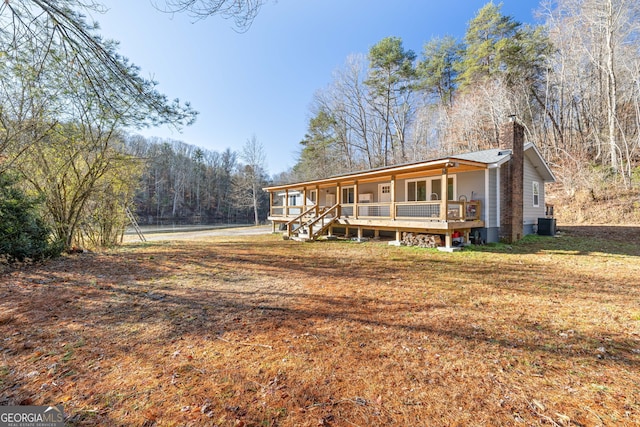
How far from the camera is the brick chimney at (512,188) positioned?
10.4m

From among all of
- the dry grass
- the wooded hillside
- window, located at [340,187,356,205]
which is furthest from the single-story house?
the wooded hillside

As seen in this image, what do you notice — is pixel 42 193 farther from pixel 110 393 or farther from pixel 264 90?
pixel 264 90

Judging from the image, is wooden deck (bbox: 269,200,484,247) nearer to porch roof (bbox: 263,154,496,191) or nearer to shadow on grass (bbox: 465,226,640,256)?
shadow on grass (bbox: 465,226,640,256)

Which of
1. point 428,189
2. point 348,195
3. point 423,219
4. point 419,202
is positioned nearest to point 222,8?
point 419,202

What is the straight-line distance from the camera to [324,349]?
275 cm

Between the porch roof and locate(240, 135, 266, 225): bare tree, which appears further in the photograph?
locate(240, 135, 266, 225): bare tree

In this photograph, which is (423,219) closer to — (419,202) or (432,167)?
(419,202)

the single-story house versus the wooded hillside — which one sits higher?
the wooded hillside

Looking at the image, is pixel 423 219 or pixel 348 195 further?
pixel 348 195

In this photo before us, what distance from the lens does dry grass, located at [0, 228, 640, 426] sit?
1921 millimetres

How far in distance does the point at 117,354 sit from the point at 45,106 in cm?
742

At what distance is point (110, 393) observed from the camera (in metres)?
2.07

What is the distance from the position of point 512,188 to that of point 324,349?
36.0ft

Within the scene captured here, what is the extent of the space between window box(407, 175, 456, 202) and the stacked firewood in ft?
8.06
